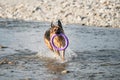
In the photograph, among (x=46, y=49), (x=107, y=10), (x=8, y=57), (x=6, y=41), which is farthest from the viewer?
(x=107, y=10)

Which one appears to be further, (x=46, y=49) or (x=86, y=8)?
(x=86, y=8)

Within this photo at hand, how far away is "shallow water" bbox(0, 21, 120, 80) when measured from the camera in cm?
1127

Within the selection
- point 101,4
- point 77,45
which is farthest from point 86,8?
point 77,45

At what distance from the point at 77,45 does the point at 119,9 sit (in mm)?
8489

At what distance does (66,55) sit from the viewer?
47.5 feet

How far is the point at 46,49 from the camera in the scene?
15742 mm

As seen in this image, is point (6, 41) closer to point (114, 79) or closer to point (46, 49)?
point (46, 49)

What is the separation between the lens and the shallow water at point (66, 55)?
1127 centimetres

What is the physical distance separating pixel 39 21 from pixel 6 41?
741 cm

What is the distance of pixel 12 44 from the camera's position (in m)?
16.5

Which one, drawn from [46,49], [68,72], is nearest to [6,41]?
[46,49]

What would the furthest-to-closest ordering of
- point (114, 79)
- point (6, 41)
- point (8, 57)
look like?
point (6, 41) < point (8, 57) < point (114, 79)

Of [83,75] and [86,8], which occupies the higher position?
[86,8]

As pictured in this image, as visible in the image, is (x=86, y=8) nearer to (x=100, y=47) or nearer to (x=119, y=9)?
(x=119, y=9)
